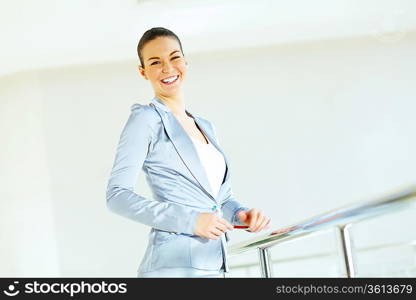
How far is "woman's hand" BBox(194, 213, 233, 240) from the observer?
1.17 meters

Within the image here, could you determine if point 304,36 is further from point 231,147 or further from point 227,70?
point 231,147

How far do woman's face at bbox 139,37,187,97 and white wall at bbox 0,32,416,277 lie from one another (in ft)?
16.3

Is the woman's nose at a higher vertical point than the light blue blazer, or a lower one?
higher

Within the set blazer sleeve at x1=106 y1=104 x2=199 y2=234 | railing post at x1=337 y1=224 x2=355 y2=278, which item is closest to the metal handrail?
railing post at x1=337 y1=224 x2=355 y2=278

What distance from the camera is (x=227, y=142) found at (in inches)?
257

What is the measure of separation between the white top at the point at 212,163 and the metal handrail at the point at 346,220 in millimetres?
A: 179

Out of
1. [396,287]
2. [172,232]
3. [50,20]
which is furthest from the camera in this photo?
[50,20]

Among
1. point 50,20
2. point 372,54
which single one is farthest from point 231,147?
point 50,20

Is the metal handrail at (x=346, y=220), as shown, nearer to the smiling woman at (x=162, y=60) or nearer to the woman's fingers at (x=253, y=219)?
the woman's fingers at (x=253, y=219)

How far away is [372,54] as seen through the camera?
6.74 m

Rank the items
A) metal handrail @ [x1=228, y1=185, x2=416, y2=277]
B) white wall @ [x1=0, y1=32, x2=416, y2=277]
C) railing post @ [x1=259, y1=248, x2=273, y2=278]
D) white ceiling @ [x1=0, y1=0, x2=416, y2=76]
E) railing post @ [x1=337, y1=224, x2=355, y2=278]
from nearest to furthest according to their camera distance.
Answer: metal handrail @ [x1=228, y1=185, x2=416, y2=277], railing post @ [x1=337, y1=224, x2=355, y2=278], railing post @ [x1=259, y1=248, x2=273, y2=278], white ceiling @ [x1=0, y1=0, x2=416, y2=76], white wall @ [x1=0, y1=32, x2=416, y2=277]

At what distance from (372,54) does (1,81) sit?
12.7ft

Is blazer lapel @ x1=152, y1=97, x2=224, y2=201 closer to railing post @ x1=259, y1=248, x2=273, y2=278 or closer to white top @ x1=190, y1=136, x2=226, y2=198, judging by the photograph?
white top @ x1=190, y1=136, x2=226, y2=198

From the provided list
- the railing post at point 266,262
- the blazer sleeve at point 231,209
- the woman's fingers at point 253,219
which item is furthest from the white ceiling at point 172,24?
the woman's fingers at point 253,219
